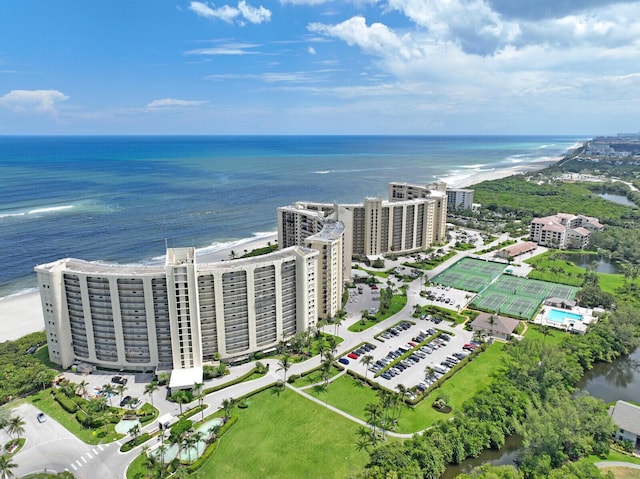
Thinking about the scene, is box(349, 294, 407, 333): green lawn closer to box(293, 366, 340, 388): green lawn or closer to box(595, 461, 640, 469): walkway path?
box(293, 366, 340, 388): green lawn

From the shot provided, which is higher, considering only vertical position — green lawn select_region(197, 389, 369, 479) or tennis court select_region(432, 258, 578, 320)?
tennis court select_region(432, 258, 578, 320)

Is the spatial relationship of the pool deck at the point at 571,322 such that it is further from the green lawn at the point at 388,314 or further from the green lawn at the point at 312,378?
the green lawn at the point at 312,378

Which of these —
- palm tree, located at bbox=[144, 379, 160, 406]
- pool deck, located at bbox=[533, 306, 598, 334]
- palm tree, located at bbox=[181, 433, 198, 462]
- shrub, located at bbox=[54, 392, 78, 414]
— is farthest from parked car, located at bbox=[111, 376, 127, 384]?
pool deck, located at bbox=[533, 306, 598, 334]

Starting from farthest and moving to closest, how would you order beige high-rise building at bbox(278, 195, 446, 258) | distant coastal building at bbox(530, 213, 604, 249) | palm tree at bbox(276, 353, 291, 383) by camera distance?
distant coastal building at bbox(530, 213, 604, 249), beige high-rise building at bbox(278, 195, 446, 258), palm tree at bbox(276, 353, 291, 383)

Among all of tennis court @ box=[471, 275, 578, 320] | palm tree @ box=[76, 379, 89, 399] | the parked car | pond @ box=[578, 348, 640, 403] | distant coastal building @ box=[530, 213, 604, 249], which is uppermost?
distant coastal building @ box=[530, 213, 604, 249]

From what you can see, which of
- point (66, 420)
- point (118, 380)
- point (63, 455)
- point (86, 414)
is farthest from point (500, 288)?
point (63, 455)

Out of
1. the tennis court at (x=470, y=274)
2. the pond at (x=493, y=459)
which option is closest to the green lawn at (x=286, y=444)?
the pond at (x=493, y=459)
